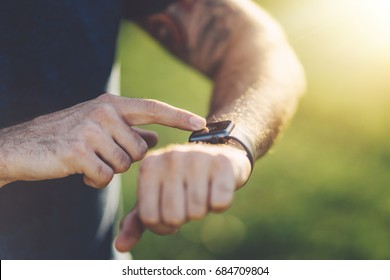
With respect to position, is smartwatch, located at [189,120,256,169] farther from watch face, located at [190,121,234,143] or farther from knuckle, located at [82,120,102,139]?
knuckle, located at [82,120,102,139]

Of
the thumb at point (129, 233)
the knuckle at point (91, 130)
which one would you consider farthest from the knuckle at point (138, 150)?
the thumb at point (129, 233)

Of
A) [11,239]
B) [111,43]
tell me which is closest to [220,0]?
[111,43]

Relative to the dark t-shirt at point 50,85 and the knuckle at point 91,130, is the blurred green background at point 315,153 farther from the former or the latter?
the knuckle at point 91,130

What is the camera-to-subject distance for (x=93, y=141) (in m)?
1.42

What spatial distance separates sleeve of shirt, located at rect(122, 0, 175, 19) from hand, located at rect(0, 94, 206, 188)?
3.18 feet

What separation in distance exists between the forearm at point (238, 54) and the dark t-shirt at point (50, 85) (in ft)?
1.59

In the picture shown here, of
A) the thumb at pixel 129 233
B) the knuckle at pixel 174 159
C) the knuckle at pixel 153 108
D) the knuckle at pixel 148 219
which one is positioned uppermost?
the knuckle at pixel 153 108

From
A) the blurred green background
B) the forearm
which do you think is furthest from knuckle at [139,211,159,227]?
the blurred green background

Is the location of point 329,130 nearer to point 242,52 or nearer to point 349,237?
point 349,237

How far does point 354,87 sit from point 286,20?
121cm

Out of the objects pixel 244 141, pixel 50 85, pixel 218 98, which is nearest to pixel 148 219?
pixel 244 141

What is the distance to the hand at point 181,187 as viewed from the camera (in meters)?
1.21

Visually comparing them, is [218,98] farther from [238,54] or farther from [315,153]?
[315,153]
